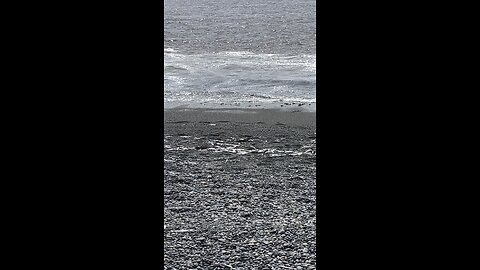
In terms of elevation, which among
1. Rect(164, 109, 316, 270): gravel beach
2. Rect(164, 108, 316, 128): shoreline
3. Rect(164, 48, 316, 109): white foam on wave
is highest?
Rect(164, 48, 316, 109): white foam on wave

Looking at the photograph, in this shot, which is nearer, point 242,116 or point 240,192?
point 240,192

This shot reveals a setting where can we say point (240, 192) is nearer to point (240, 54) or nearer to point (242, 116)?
point (242, 116)

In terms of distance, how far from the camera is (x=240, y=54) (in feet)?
44.0

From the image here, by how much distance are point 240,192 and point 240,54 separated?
8.94 metres

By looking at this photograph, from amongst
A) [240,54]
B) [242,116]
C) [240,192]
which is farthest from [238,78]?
[240,192]

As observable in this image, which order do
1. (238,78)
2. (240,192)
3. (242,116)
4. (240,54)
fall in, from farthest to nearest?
(240,54)
(238,78)
(242,116)
(240,192)

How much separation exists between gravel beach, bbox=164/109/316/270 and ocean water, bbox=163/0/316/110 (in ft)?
4.48

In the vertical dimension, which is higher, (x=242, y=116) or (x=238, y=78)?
(x=238, y=78)

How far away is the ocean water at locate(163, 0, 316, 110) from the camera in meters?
8.70

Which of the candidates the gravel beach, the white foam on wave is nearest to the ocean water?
the white foam on wave

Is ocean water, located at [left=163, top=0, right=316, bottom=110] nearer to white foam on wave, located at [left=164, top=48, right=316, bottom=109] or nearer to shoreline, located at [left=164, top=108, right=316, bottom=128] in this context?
white foam on wave, located at [left=164, top=48, right=316, bottom=109]

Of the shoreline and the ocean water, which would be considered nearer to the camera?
the shoreline

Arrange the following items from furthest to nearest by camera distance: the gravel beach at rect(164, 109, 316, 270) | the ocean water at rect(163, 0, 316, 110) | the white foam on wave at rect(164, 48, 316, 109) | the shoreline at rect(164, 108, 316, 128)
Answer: the ocean water at rect(163, 0, 316, 110) → the white foam on wave at rect(164, 48, 316, 109) → the shoreline at rect(164, 108, 316, 128) → the gravel beach at rect(164, 109, 316, 270)
